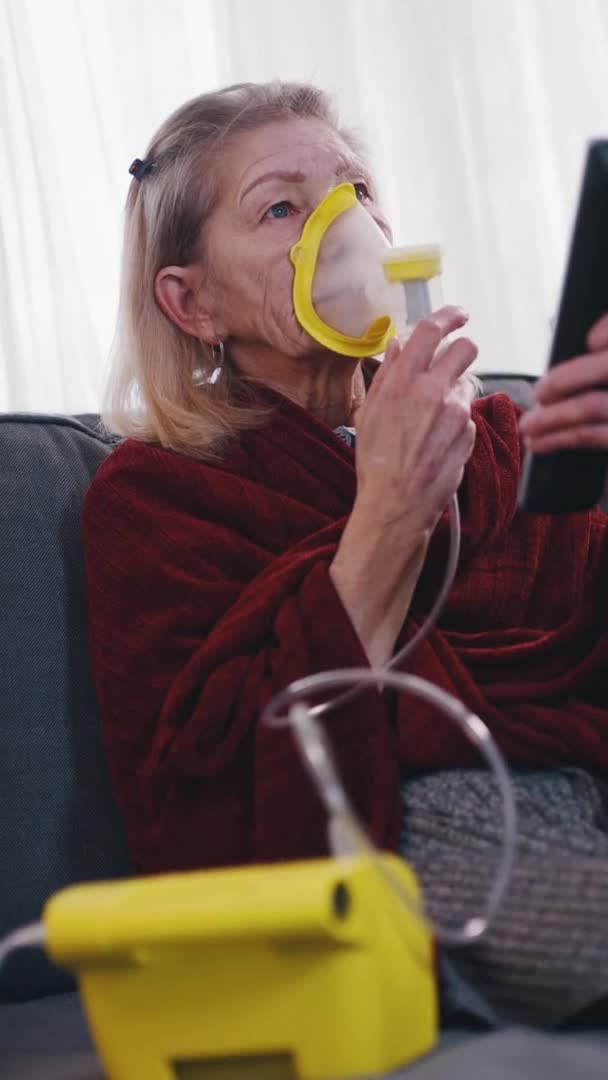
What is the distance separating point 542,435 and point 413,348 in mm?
189

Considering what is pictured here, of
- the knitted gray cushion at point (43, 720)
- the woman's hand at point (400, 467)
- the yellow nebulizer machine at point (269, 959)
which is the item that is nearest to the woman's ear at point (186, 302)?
the knitted gray cushion at point (43, 720)

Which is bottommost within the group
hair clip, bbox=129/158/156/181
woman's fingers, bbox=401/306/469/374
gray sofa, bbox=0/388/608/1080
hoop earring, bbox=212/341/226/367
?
gray sofa, bbox=0/388/608/1080

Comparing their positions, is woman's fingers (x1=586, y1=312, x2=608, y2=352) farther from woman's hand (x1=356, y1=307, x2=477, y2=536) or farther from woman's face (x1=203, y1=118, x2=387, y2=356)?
woman's face (x1=203, y1=118, x2=387, y2=356)

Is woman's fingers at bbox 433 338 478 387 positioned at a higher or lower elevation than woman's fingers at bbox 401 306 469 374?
lower

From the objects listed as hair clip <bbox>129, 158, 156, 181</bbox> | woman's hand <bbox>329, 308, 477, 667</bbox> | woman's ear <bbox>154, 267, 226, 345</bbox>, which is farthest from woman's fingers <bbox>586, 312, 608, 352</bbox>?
hair clip <bbox>129, 158, 156, 181</bbox>

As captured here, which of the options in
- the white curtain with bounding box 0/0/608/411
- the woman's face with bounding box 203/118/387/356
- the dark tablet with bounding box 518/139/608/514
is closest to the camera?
the dark tablet with bounding box 518/139/608/514

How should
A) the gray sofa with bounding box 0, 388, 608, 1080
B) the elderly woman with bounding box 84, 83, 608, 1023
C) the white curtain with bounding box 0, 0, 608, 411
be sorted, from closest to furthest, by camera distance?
1. the elderly woman with bounding box 84, 83, 608, 1023
2. the gray sofa with bounding box 0, 388, 608, 1080
3. the white curtain with bounding box 0, 0, 608, 411

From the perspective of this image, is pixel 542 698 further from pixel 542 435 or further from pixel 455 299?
pixel 455 299

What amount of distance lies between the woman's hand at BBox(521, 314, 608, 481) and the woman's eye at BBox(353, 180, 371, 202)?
516mm

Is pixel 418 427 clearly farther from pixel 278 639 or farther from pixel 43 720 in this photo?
pixel 43 720

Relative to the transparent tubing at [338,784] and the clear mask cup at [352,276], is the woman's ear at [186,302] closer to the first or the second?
the clear mask cup at [352,276]

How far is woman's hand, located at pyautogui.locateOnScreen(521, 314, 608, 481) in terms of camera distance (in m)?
1.05

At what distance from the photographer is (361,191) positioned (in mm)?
1532

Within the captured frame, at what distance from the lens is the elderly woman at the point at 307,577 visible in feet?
3.93
